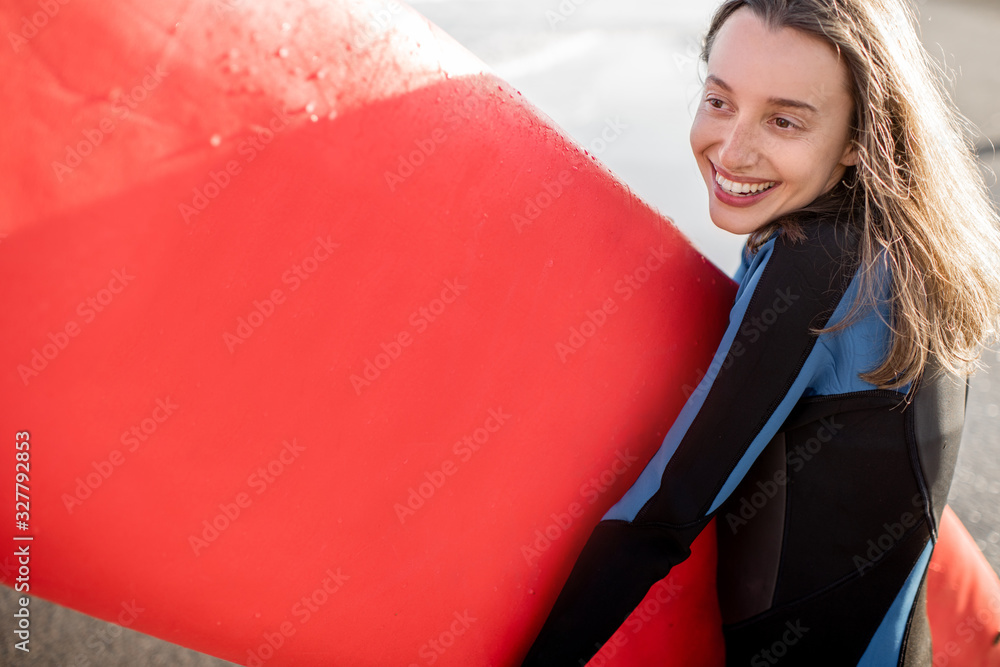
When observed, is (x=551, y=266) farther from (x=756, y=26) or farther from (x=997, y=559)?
(x=997, y=559)

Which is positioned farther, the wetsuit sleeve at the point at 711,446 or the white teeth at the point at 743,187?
the white teeth at the point at 743,187

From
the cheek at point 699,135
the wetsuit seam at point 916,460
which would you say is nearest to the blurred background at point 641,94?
the cheek at point 699,135

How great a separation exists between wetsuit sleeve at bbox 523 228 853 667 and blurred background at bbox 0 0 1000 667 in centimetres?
88

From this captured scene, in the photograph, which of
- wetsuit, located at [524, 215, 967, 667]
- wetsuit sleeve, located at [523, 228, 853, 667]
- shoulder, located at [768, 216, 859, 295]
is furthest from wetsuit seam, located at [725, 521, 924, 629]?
shoulder, located at [768, 216, 859, 295]

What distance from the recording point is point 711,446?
2.31 ft

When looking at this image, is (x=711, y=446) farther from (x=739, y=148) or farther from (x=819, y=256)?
(x=739, y=148)

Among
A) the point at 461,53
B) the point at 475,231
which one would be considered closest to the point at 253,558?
the point at 475,231

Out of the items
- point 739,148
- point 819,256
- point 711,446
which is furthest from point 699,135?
point 711,446

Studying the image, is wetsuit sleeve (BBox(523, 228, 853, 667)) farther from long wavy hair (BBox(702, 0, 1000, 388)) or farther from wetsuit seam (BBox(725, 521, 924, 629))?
wetsuit seam (BBox(725, 521, 924, 629))

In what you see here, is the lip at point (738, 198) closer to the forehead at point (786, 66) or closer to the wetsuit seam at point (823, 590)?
the forehead at point (786, 66)

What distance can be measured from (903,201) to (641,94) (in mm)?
1778

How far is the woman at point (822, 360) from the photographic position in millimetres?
703

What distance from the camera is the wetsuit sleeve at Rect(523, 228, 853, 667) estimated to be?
0.70 metres

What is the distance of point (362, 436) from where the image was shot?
0.64 metres
